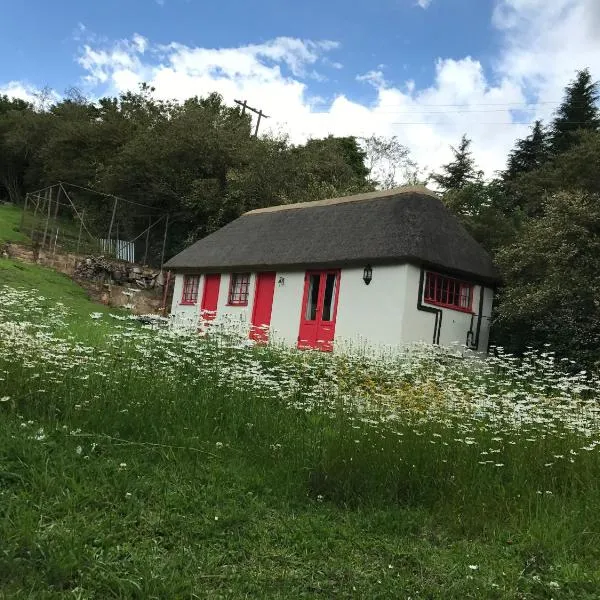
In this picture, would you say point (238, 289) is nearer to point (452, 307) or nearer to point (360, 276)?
point (360, 276)

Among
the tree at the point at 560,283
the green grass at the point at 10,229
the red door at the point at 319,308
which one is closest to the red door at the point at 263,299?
the red door at the point at 319,308

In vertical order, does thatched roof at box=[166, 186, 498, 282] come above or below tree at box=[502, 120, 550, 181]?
below

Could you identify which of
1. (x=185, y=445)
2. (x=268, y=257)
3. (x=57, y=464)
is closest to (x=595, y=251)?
(x=268, y=257)

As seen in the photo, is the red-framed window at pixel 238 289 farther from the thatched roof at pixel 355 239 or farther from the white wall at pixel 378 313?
the white wall at pixel 378 313

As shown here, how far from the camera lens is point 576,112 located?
3222 cm

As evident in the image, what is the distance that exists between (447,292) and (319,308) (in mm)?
3297

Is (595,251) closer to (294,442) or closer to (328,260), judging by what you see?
(328,260)

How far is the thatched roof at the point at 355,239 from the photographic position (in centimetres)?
1442

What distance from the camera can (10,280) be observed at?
1769cm

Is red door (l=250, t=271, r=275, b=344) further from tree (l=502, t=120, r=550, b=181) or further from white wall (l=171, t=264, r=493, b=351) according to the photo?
tree (l=502, t=120, r=550, b=181)

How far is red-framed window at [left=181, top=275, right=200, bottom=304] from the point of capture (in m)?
19.8

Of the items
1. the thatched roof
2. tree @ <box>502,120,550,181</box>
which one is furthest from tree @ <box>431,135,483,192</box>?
the thatched roof

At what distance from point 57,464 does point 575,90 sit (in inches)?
1399

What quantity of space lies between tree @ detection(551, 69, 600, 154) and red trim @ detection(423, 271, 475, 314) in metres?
19.0
